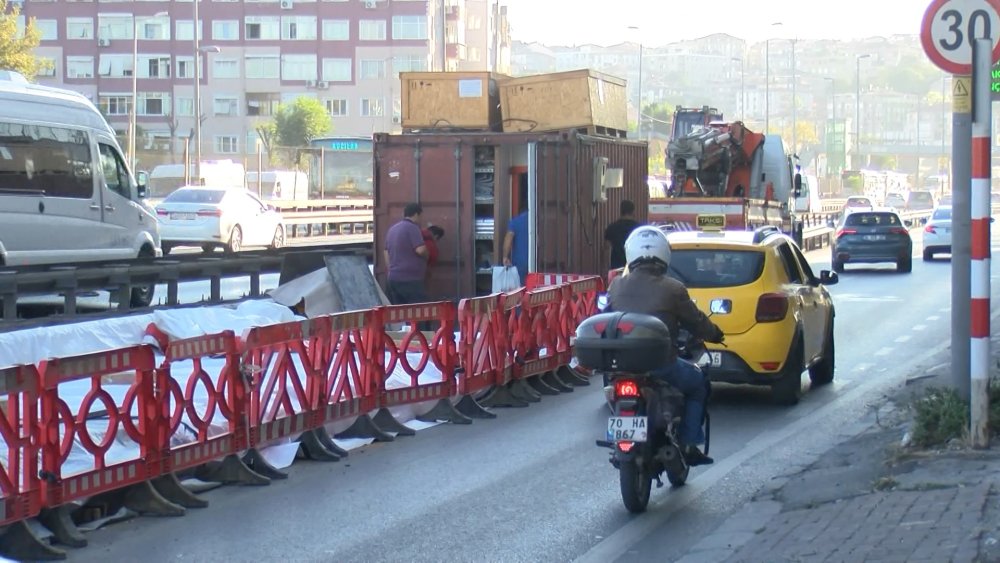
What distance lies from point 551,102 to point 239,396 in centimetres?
1071

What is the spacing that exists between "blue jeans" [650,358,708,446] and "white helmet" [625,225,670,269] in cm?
62

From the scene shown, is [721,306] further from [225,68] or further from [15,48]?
[225,68]

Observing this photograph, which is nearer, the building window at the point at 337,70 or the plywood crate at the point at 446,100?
A: the plywood crate at the point at 446,100

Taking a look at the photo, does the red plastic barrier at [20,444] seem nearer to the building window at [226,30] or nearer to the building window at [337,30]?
the building window at [337,30]

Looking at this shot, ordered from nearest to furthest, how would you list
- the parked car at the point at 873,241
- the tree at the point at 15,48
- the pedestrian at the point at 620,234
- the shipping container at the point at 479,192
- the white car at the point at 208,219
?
the shipping container at the point at 479,192 → the pedestrian at the point at 620,234 → the parked car at the point at 873,241 → the white car at the point at 208,219 → the tree at the point at 15,48

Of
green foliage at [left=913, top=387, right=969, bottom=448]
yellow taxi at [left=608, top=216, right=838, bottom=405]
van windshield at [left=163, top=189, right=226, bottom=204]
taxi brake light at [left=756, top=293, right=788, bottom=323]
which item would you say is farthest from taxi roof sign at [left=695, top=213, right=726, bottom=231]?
green foliage at [left=913, top=387, right=969, bottom=448]

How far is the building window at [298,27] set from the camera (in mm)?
87312

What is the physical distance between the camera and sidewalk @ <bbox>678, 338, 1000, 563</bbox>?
6.26 meters

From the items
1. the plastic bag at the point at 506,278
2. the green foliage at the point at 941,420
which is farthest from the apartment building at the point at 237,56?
the green foliage at the point at 941,420

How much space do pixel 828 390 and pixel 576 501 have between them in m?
5.56

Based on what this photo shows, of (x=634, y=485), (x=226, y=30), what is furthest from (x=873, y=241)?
(x=226, y=30)

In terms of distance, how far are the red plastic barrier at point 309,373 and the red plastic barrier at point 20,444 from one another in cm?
204

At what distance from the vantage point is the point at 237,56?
87812mm

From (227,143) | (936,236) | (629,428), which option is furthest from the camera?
(227,143)
